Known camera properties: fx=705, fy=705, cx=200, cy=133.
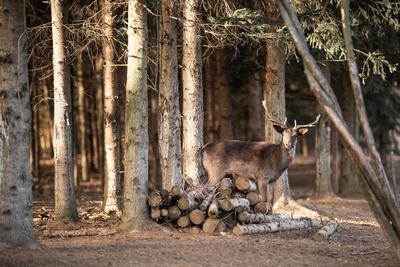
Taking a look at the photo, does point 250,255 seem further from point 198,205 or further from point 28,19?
point 28,19

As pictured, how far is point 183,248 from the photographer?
11.1 metres

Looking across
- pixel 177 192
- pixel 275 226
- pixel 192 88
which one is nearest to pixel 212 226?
pixel 177 192

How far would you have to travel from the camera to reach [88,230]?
489 inches

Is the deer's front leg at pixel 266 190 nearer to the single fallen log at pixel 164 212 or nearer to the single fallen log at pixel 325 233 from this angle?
the single fallen log at pixel 325 233

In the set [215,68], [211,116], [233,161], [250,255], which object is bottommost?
[250,255]

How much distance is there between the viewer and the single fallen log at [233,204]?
13.1 meters

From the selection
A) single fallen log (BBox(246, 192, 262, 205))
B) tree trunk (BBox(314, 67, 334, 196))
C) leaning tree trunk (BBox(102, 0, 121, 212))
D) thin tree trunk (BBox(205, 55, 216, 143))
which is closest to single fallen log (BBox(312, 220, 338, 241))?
single fallen log (BBox(246, 192, 262, 205))

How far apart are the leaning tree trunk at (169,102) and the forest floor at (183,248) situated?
168 centimetres

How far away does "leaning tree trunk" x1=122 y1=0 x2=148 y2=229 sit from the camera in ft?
40.4

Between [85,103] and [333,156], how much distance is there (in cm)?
1146

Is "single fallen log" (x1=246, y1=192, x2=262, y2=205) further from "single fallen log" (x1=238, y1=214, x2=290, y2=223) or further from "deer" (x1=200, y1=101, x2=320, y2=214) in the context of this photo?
"deer" (x1=200, y1=101, x2=320, y2=214)

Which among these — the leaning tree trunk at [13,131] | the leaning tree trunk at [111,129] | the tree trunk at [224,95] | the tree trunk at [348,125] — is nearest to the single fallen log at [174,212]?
the leaning tree trunk at [111,129]

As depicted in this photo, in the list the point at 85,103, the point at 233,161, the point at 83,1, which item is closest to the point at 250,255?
the point at 233,161

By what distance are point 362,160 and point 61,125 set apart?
600 centimetres
